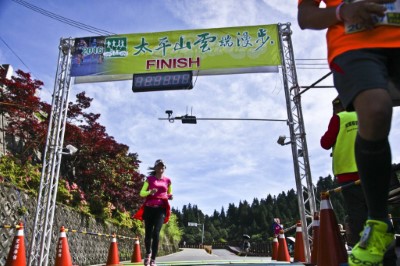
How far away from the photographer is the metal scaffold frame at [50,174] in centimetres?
715

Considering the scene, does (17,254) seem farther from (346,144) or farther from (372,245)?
(372,245)

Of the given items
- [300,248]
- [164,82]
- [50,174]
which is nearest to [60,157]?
[50,174]

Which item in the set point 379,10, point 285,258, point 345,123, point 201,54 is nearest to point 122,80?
point 201,54

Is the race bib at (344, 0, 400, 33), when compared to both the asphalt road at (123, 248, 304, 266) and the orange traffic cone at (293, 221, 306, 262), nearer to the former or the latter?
the asphalt road at (123, 248, 304, 266)

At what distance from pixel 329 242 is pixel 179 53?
273 inches

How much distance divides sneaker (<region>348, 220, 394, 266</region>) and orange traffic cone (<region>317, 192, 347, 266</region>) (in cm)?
171

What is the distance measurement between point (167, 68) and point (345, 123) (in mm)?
6215

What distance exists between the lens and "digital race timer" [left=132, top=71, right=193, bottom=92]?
28.0ft

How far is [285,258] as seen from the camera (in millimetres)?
7496

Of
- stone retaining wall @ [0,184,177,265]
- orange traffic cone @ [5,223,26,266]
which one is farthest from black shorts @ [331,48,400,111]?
stone retaining wall @ [0,184,177,265]

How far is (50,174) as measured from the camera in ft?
25.0

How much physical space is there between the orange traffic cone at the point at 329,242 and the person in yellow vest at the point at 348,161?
170 millimetres

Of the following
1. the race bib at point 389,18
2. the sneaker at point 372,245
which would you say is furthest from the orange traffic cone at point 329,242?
the race bib at point 389,18

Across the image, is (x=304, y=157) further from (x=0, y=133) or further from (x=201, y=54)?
(x=0, y=133)
